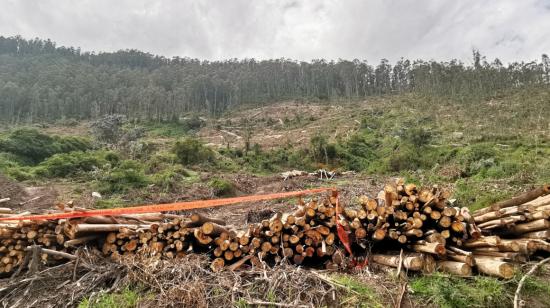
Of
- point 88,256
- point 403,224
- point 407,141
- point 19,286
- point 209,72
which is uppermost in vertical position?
point 209,72

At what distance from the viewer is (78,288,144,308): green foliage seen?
3.82 m

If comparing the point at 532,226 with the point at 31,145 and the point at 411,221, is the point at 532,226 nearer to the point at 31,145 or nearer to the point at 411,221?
the point at 411,221

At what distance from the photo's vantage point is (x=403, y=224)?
458cm

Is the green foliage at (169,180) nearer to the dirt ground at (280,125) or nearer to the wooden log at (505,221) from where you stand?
the wooden log at (505,221)

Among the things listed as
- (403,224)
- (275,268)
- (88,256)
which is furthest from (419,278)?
(88,256)

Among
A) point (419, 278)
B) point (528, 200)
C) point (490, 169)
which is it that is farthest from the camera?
point (490, 169)

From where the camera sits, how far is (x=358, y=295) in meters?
3.67

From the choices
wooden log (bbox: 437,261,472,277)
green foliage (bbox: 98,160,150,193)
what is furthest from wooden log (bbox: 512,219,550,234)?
green foliage (bbox: 98,160,150,193)

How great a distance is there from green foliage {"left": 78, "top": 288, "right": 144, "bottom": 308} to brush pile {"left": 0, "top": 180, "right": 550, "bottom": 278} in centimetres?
54

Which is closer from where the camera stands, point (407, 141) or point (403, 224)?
point (403, 224)

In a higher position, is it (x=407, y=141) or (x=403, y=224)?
(x=407, y=141)

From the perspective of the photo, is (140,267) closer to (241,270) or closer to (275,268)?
(241,270)

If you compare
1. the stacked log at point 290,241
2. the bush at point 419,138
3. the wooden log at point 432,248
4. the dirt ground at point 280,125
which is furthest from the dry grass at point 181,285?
the dirt ground at point 280,125

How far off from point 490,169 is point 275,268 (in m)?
12.6
